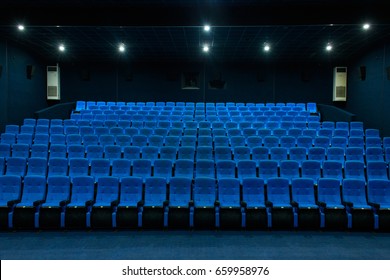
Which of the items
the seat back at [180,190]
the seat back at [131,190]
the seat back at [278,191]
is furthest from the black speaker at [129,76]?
the seat back at [278,191]

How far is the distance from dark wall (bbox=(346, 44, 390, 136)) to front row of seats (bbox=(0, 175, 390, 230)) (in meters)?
4.59

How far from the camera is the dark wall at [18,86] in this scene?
29.0 feet

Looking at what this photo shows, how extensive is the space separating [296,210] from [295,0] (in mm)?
4300

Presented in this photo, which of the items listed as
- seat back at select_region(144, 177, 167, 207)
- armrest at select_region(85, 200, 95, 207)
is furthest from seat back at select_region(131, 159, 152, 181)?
armrest at select_region(85, 200, 95, 207)

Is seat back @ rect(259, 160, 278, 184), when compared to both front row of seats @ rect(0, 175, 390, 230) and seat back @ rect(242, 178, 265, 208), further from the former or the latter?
seat back @ rect(242, 178, 265, 208)

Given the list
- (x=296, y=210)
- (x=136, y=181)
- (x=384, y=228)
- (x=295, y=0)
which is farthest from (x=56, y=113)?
(x=384, y=228)

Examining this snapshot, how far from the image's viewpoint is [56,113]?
10133mm

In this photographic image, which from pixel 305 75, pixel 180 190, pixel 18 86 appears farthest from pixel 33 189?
pixel 305 75

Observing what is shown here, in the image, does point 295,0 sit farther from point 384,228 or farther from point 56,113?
point 56,113

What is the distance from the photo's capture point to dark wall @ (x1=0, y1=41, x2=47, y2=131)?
885 cm

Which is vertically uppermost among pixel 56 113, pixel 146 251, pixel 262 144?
pixel 56 113

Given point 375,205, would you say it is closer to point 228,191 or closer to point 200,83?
point 228,191

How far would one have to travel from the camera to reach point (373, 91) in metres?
9.34

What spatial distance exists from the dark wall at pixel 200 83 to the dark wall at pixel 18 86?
119 cm
